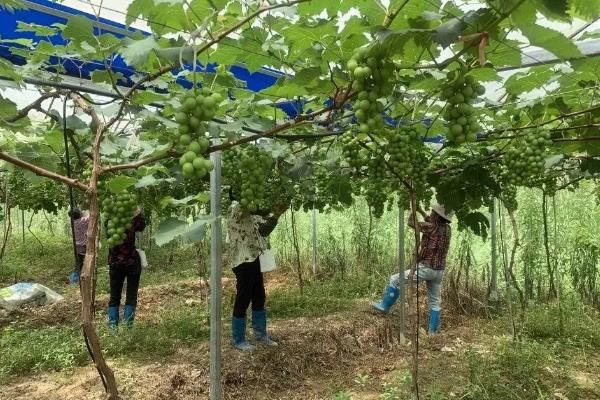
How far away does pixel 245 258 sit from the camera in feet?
15.3

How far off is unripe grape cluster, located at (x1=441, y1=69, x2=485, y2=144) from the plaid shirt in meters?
4.03

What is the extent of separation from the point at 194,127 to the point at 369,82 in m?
0.49

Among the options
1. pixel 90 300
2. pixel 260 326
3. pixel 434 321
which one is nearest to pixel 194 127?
pixel 90 300

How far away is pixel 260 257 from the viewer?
496 cm

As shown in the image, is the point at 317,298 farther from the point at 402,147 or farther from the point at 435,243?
the point at 402,147

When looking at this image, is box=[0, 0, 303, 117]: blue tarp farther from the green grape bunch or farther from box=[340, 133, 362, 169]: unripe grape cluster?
the green grape bunch

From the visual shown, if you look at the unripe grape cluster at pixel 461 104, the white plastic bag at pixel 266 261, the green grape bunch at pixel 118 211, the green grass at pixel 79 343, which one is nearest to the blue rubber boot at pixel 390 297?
the white plastic bag at pixel 266 261

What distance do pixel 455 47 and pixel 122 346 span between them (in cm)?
455

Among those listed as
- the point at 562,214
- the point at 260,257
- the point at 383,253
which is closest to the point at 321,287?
the point at 383,253

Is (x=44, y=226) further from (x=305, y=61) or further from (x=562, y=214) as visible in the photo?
(x=305, y=61)

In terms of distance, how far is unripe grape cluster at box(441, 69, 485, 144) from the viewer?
1392 mm

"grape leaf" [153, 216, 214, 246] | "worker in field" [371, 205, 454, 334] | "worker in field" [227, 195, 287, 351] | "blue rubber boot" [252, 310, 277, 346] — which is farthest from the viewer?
"worker in field" [371, 205, 454, 334]

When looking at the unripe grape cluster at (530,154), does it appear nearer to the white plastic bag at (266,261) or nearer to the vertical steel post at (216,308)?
the vertical steel post at (216,308)

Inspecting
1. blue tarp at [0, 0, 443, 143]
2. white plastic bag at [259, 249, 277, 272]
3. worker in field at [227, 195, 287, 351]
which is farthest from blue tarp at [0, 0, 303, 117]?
white plastic bag at [259, 249, 277, 272]
